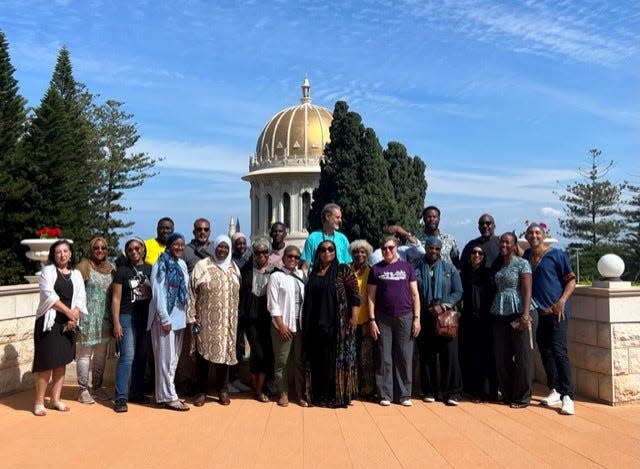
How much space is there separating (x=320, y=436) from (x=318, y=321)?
122 centimetres

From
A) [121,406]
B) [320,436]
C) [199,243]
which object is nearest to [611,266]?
[320,436]

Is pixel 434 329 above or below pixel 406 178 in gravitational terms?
below

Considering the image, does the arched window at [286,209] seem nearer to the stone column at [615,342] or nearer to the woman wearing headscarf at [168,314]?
the woman wearing headscarf at [168,314]

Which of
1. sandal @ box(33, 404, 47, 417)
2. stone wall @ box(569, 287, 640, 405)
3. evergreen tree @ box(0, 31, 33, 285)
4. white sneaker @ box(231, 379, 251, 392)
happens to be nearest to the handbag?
stone wall @ box(569, 287, 640, 405)

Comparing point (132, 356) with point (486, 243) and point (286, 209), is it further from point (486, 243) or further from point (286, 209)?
point (286, 209)

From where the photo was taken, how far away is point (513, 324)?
19.2 ft

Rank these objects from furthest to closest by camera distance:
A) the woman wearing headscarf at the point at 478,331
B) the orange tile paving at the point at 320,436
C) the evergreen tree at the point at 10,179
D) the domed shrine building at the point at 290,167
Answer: the domed shrine building at the point at 290,167 → the evergreen tree at the point at 10,179 → the woman wearing headscarf at the point at 478,331 → the orange tile paving at the point at 320,436

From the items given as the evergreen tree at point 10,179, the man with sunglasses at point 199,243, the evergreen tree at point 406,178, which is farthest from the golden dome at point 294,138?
the man with sunglasses at point 199,243

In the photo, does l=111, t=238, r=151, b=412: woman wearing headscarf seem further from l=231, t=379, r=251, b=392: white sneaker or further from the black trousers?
the black trousers

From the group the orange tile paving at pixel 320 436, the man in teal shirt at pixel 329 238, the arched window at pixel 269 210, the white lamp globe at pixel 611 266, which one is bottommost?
the orange tile paving at pixel 320 436

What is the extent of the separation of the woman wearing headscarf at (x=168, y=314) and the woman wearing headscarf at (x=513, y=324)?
9.75 ft

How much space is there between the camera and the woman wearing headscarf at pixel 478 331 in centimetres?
611

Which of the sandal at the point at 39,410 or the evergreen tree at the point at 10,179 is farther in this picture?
the evergreen tree at the point at 10,179

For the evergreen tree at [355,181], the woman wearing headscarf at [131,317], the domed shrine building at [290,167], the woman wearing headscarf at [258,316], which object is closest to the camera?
the woman wearing headscarf at [131,317]
